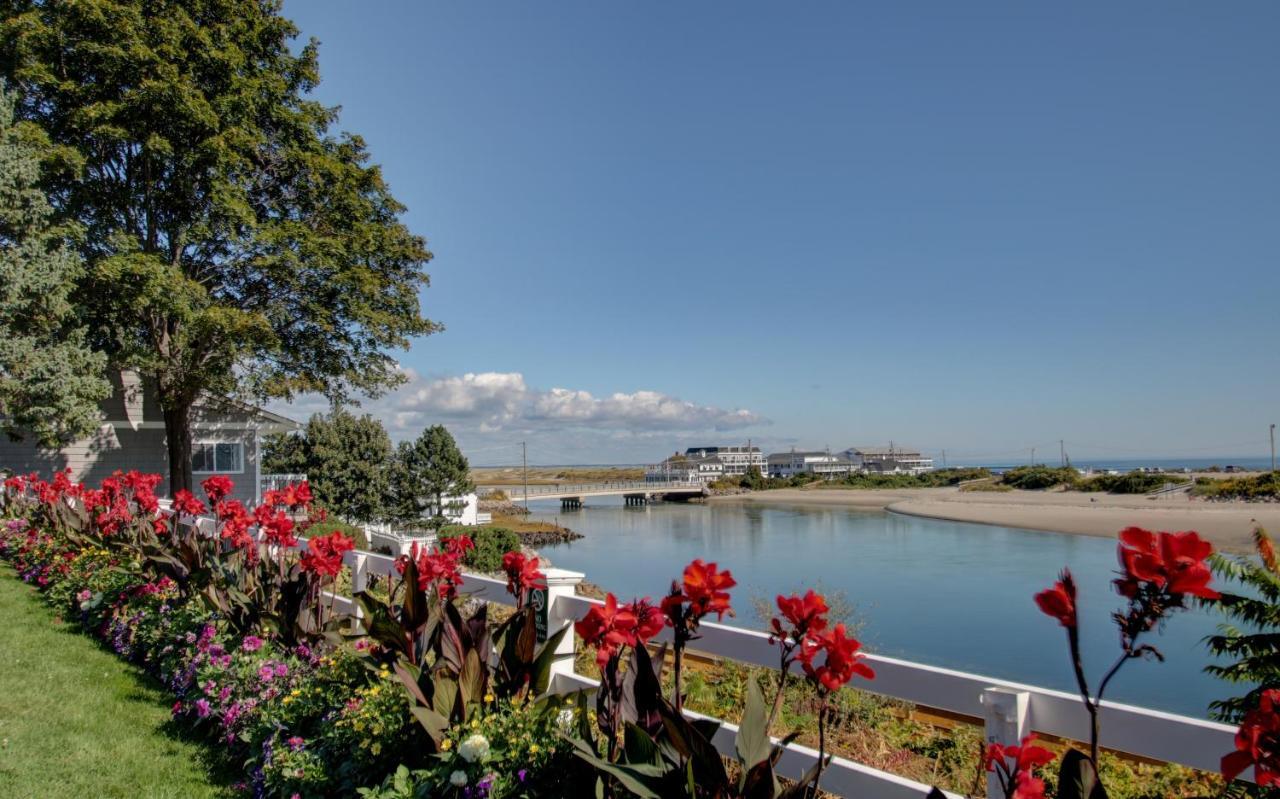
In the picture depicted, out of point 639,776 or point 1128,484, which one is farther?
point 1128,484

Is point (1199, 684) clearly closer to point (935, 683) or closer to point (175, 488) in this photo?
point (935, 683)

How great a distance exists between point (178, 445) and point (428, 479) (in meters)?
15.4

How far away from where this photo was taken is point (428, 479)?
33.7 m

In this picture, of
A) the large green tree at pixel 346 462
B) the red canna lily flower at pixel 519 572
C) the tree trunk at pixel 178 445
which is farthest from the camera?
the large green tree at pixel 346 462

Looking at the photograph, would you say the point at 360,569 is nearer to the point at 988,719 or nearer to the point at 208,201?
the point at 988,719

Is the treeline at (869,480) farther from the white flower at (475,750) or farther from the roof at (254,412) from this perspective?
the white flower at (475,750)

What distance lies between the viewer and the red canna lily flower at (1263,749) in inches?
55.4

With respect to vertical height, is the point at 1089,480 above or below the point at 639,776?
below

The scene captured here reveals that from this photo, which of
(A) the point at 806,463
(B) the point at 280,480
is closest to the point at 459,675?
(B) the point at 280,480

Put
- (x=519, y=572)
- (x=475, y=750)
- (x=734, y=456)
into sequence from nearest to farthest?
(x=475, y=750)
(x=519, y=572)
(x=734, y=456)

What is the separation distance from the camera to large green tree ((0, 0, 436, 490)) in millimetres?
15289

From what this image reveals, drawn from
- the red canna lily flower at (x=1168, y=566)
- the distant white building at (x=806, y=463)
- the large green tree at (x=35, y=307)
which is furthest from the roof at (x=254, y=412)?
the distant white building at (x=806, y=463)

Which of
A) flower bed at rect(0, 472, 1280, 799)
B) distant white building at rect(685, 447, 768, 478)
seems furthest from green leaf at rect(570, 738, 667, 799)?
distant white building at rect(685, 447, 768, 478)

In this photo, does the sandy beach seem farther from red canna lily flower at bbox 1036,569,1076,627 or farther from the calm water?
red canna lily flower at bbox 1036,569,1076,627
